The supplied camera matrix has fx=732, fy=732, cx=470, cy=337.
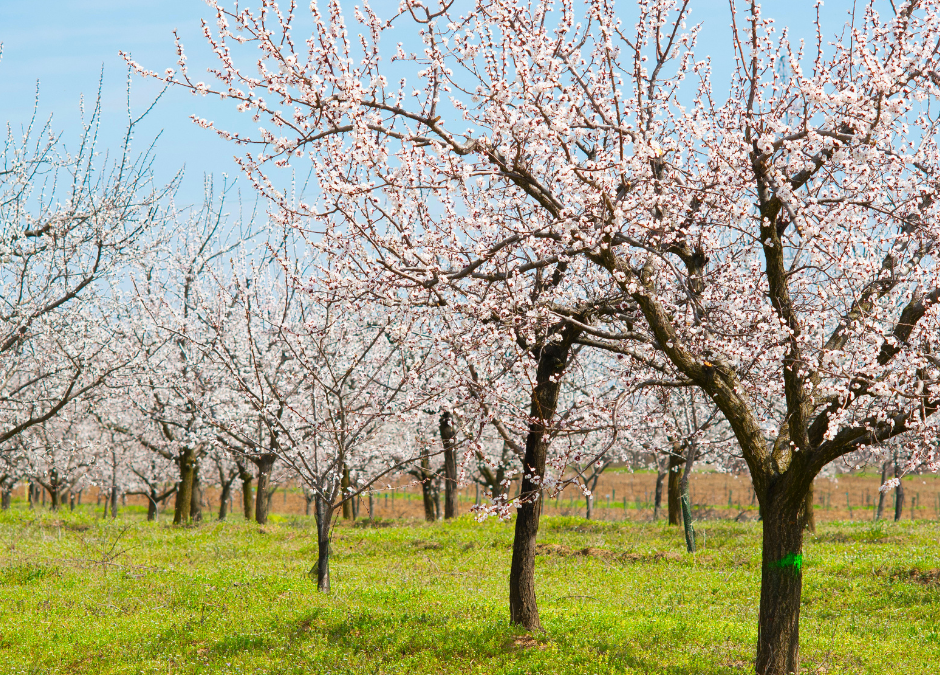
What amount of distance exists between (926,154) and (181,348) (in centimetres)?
2036

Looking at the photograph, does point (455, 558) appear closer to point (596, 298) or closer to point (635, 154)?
point (596, 298)

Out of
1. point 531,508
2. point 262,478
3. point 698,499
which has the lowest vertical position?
point 698,499

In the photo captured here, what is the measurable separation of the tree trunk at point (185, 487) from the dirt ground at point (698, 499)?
16066 millimetres

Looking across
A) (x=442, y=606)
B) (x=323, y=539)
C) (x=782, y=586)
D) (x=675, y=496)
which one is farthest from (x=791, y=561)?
(x=675, y=496)

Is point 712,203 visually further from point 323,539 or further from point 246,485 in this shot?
point 246,485

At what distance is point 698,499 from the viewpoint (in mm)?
53438

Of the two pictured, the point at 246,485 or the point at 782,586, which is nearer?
the point at 782,586

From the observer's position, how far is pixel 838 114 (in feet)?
21.3

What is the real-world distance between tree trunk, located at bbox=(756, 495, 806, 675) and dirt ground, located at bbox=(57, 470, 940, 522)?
1120 inches

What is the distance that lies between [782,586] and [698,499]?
4924 cm

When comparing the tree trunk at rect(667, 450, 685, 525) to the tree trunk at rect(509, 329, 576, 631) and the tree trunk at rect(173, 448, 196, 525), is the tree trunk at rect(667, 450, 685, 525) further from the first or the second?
the tree trunk at rect(173, 448, 196, 525)

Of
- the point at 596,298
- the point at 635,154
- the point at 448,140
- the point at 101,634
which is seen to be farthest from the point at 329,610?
the point at 635,154

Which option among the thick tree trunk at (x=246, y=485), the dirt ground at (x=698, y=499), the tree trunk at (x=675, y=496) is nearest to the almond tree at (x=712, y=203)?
the tree trunk at (x=675, y=496)

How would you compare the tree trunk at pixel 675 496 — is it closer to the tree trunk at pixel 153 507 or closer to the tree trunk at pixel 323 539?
the tree trunk at pixel 323 539
